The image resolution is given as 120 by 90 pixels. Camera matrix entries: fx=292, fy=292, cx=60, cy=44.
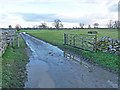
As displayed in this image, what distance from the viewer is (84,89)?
1039 centimetres

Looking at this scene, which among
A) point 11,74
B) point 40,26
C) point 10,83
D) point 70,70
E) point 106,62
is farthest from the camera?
point 40,26

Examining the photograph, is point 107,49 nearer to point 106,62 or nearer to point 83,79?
point 106,62

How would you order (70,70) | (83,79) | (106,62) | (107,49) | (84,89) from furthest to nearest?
(107,49), (106,62), (70,70), (83,79), (84,89)

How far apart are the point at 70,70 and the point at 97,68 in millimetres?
1616

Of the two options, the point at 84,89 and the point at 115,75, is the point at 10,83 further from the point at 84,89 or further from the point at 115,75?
the point at 115,75

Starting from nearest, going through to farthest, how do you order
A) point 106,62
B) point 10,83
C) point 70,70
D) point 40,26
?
point 10,83 → point 70,70 → point 106,62 → point 40,26

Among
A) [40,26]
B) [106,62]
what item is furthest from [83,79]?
[40,26]

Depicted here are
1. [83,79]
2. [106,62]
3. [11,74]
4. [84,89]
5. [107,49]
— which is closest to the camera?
[84,89]

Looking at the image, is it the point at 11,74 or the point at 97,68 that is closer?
the point at 11,74

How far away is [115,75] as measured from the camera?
1348 centimetres

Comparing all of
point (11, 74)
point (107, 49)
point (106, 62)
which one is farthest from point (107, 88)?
point (107, 49)

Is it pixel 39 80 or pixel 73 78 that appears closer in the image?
pixel 39 80

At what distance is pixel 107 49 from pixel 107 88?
12.2m

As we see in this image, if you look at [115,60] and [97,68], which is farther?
[115,60]
